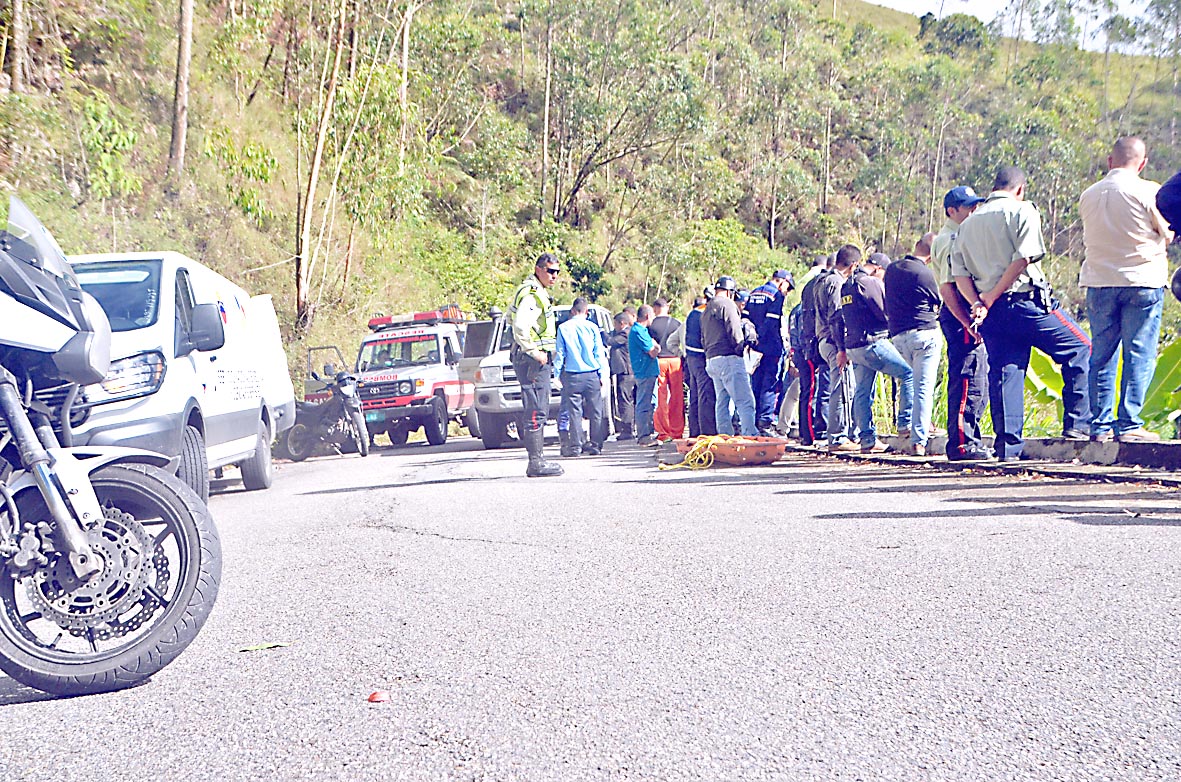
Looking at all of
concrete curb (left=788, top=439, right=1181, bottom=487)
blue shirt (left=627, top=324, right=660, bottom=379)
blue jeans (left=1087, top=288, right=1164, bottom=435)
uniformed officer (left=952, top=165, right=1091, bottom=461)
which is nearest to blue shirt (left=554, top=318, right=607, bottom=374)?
blue shirt (left=627, top=324, right=660, bottom=379)

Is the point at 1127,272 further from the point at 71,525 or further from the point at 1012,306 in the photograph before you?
the point at 71,525

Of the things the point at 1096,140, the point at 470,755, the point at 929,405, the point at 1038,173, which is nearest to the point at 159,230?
the point at 929,405

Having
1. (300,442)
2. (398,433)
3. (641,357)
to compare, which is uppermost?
(641,357)

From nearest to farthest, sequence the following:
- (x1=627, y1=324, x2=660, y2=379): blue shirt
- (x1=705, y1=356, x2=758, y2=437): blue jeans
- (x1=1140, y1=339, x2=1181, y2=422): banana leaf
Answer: (x1=1140, y1=339, x2=1181, y2=422): banana leaf, (x1=705, y1=356, x2=758, y2=437): blue jeans, (x1=627, y1=324, x2=660, y2=379): blue shirt

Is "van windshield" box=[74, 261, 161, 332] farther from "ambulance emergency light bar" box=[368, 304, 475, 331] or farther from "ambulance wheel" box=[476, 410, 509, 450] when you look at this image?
"ambulance emergency light bar" box=[368, 304, 475, 331]

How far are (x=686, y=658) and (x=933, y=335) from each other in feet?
22.3

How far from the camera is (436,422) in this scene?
805 inches

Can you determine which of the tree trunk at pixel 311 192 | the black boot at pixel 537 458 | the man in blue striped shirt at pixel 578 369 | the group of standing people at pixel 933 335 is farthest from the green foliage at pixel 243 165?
the black boot at pixel 537 458

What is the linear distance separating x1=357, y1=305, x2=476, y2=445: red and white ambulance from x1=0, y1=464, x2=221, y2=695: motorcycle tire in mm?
15329

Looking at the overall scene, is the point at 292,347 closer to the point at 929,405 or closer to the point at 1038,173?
the point at 929,405

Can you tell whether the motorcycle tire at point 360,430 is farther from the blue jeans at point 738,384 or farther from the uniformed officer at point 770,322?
the blue jeans at point 738,384

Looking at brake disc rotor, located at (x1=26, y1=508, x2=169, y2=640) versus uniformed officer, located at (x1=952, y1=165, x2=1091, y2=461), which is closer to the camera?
brake disc rotor, located at (x1=26, y1=508, x2=169, y2=640)

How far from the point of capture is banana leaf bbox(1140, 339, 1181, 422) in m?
10.3

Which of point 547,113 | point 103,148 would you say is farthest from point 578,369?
point 547,113
